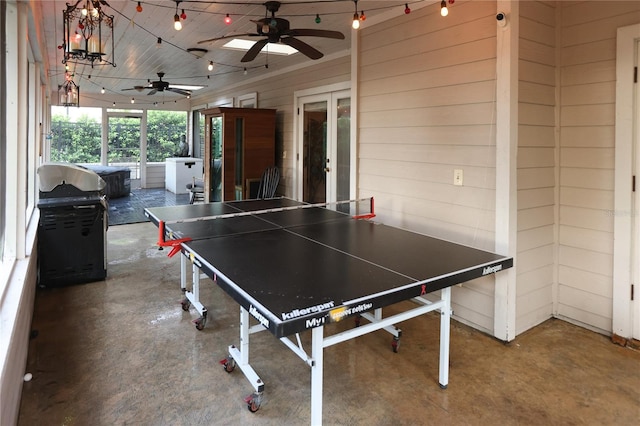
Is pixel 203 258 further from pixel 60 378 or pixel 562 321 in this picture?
pixel 562 321

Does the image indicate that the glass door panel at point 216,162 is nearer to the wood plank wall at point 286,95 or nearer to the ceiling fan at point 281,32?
the wood plank wall at point 286,95

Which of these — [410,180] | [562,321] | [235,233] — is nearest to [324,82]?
[410,180]

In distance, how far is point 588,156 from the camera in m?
3.07

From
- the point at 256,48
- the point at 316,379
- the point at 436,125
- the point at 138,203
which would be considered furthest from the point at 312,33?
the point at 138,203

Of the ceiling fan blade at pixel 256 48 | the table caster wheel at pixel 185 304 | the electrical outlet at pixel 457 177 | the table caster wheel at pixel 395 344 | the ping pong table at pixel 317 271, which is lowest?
the table caster wheel at pixel 395 344

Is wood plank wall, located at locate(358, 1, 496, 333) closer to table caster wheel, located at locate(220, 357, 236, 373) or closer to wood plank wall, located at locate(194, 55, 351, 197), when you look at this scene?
wood plank wall, located at locate(194, 55, 351, 197)

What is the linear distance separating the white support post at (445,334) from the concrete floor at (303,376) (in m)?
0.09

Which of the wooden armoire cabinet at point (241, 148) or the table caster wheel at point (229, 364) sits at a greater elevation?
the wooden armoire cabinet at point (241, 148)

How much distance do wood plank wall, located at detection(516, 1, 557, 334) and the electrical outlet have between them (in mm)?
446

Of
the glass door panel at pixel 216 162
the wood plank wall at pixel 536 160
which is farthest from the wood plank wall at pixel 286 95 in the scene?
the wood plank wall at pixel 536 160

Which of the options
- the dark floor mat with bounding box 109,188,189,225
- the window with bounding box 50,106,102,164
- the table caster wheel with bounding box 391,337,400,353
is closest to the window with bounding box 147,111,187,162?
the dark floor mat with bounding box 109,188,189,225

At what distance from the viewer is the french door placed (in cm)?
541

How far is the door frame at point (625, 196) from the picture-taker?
9.23 ft

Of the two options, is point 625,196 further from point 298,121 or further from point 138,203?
point 138,203
